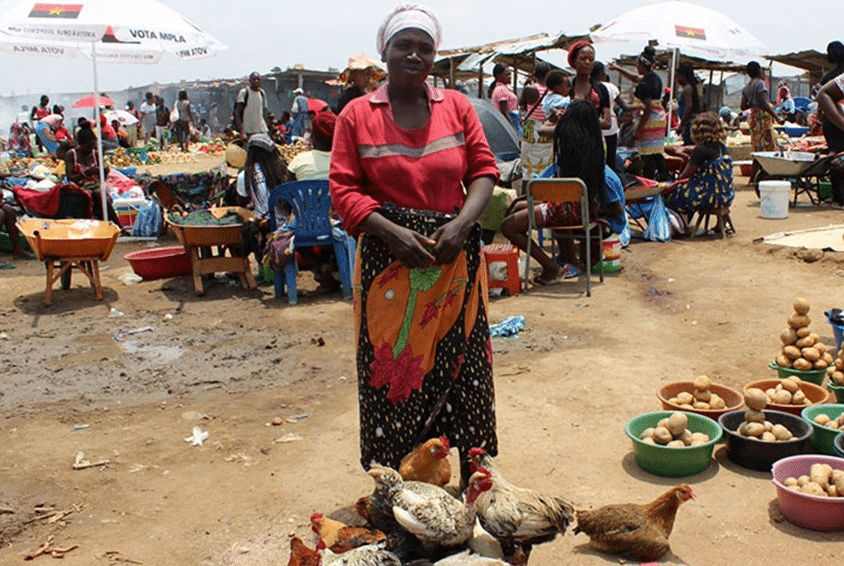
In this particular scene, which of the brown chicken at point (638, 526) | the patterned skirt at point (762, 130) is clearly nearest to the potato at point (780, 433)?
the brown chicken at point (638, 526)

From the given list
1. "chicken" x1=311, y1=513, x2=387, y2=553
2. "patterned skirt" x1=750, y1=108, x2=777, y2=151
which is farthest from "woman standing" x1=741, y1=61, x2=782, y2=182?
"chicken" x1=311, y1=513, x2=387, y2=553

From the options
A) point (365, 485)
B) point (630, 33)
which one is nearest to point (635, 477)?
point (365, 485)

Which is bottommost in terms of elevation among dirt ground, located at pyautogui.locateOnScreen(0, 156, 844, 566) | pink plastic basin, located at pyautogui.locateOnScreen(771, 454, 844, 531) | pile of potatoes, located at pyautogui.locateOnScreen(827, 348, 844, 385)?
dirt ground, located at pyautogui.locateOnScreen(0, 156, 844, 566)

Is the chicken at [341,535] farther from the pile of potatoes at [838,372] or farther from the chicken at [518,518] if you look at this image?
the pile of potatoes at [838,372]

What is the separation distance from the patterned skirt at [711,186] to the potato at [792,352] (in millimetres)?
4940

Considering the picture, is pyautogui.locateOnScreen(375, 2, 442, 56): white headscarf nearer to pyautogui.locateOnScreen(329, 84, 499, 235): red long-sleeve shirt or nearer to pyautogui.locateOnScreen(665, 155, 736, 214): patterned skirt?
pyautogui.locateOnScreen(329, 84, 499, 235): red long-sleeve shirt

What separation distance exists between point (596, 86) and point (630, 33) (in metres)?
4.82

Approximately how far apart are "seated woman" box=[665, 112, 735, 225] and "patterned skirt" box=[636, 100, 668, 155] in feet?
4.54

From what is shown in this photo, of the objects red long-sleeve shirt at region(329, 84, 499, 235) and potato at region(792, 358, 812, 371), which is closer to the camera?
red long-sleeve shirt at region(329, 84, 499, 235)

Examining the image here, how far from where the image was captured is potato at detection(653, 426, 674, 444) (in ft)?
12.9

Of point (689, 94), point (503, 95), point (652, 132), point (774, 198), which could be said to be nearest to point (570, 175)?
point (652, 132)

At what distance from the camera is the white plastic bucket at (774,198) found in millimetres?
10656

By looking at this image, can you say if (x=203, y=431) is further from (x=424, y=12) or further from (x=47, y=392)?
(x=424, y=12)

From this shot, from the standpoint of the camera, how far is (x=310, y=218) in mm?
7273
